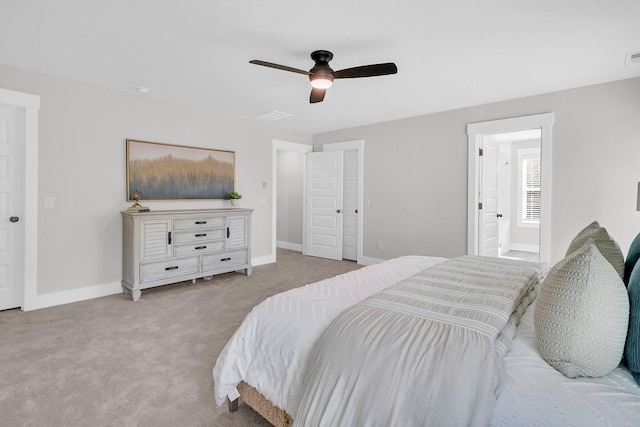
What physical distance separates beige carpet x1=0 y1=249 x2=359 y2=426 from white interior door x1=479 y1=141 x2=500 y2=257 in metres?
3.14

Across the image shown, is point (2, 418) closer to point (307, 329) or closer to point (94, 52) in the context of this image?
point (307, 329)

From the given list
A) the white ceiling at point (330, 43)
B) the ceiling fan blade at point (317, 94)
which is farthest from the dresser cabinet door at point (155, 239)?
the ceiling fan blade at point (317, 94)

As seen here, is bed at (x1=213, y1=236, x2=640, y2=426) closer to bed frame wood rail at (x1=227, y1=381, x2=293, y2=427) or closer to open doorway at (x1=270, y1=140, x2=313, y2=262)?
bed frame wood rail at (x1=227, y1=381, x2=293, y2=427)

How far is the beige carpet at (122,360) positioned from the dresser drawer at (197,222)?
0.82 m

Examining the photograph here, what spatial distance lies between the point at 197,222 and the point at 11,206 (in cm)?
184

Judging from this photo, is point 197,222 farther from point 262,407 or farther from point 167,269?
point 262,407

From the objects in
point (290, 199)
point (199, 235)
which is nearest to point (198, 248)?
point (199, 235)

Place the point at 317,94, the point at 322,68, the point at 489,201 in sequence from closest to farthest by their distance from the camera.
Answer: the point at 322,68, the point at 317,94, the point at 489,201

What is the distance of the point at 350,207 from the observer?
608cm

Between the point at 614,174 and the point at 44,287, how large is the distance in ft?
20.7

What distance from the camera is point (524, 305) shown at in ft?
5.46

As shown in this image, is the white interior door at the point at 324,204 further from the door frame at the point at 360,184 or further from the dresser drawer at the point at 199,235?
the dresser drawer at the point at 199,235

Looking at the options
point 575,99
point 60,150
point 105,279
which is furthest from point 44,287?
point 575,99

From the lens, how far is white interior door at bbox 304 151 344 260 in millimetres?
5957
